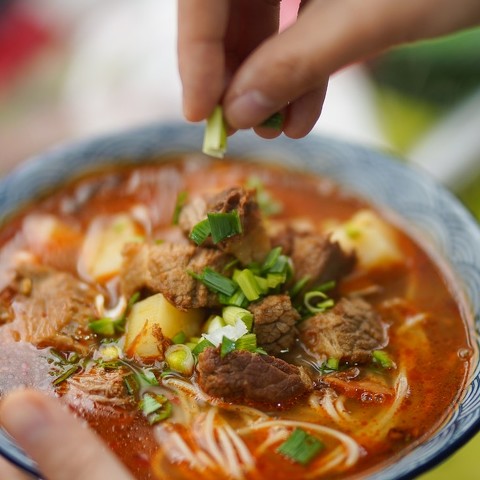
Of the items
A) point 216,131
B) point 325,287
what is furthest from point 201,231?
point 325,287

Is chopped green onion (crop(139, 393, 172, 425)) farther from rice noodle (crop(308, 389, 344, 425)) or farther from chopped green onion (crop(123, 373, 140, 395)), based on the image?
rice noodle (crop(308, 389, 344, 425))

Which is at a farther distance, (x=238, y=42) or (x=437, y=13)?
(x=238, y=42)

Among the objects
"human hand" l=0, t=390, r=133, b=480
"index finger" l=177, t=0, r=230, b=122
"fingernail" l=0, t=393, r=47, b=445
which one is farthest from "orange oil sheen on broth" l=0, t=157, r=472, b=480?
"index finger" l=177, t=0, r=230, b=122


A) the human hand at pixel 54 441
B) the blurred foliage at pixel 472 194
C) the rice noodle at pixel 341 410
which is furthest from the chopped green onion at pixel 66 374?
the blurred foliage at pixel 472 194

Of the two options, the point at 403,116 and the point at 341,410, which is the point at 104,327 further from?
the point at 403,116

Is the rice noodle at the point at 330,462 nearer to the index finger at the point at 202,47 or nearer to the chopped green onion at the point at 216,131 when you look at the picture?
the chopped green onion at the point at 216,131

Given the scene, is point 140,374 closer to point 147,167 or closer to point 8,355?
point 8,355

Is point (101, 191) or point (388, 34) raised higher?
point (388, 34)

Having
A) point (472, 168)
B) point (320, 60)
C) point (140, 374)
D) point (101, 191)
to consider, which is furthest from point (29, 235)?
point (472, 168)
